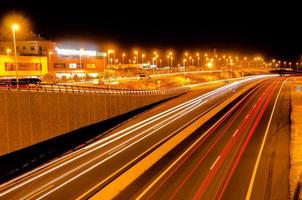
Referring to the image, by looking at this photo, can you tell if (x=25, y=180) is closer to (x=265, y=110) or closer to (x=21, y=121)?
(x=21, y=121)

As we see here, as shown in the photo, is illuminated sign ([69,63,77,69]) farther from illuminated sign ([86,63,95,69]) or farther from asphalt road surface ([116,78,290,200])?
asphalt road surface ([116,78,290,200])

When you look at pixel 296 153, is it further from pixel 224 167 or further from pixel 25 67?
pixel 25 67

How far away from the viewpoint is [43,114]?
33656 millimetres

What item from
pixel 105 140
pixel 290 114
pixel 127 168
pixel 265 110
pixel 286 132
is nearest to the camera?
pixel 127 168

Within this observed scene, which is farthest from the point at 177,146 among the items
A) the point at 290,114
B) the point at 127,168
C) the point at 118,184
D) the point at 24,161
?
the point at 290,114

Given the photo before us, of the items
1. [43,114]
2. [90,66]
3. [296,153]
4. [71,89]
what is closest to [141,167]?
[43,114]

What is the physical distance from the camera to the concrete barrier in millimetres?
29344

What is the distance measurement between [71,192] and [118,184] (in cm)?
310

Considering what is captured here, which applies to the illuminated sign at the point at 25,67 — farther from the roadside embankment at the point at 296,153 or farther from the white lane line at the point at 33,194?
the white lane line at the point at 33,194

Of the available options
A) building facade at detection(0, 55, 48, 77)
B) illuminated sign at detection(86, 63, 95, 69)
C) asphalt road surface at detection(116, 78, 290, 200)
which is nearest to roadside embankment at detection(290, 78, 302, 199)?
asphalt road surface at detection(116, 78, 290, 200)

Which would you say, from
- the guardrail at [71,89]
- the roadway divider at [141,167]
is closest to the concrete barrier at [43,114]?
the guardrail at [71,89]

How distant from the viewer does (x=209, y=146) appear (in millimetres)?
34906

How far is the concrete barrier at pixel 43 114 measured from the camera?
2934 centimetres

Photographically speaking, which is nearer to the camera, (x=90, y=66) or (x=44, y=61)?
(x=44, y=61)
